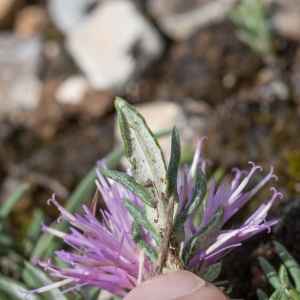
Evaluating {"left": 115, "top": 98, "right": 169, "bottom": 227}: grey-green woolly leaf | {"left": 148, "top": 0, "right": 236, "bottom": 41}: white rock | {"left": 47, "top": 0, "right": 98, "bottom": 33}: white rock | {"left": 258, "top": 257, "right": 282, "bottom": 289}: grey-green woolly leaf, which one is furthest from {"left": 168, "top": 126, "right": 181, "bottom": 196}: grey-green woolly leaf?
{"left": 47, "top": 0, "right": 98, "bottom": 33}: white rock

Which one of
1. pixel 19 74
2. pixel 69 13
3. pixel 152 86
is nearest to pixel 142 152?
pixel 152 86

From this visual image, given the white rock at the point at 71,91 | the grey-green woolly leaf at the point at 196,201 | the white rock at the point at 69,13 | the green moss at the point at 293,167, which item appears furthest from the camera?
the white rock at the point at 69,13

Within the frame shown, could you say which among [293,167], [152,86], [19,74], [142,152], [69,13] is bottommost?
[293,167]

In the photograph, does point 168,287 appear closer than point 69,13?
Yes

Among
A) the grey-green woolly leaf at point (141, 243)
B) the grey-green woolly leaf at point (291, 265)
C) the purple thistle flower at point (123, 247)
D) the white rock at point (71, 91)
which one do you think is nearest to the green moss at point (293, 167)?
the grey-green woolly leaf at point (291, 265)

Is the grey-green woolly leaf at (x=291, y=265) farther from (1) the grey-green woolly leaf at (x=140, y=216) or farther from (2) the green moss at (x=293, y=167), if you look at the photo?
(2) the green moss at (x=293, y=167)

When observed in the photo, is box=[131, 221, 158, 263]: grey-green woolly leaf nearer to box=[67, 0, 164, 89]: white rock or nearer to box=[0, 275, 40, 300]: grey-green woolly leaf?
box=[0, 275, 40, 300]: grey-green woolly leaf

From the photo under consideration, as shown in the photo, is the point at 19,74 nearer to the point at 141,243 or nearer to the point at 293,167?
the point at 293,167
